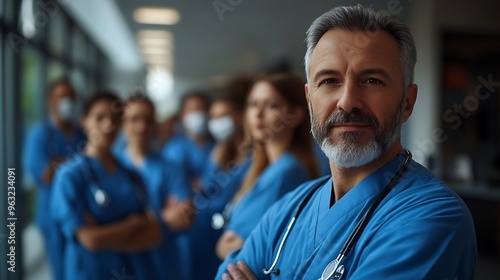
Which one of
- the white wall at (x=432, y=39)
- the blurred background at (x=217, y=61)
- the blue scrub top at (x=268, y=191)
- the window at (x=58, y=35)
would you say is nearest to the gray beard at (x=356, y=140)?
the blue scrub top at (x=268, y=191)

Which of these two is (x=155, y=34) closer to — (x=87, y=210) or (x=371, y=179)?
(x=87, y=210)

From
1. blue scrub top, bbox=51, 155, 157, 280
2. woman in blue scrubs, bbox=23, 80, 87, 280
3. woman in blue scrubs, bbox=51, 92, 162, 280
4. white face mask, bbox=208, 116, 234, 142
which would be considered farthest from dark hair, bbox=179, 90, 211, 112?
blue scrub top, bbox=51, 155, 157, 280

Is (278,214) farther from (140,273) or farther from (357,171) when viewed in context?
(140,273)

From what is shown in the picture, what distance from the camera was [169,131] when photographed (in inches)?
95.2

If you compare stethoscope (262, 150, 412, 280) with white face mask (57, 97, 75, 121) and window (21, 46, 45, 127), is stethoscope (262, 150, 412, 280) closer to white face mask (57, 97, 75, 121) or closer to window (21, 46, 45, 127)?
window (21, 46, 45, 127)

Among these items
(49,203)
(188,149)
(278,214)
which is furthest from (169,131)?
(278,214)

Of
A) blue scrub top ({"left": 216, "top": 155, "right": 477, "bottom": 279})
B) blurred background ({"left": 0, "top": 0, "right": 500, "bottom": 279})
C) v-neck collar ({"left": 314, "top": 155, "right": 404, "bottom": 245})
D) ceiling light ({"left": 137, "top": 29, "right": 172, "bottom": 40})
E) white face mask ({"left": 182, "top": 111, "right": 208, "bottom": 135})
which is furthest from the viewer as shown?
white face mask ({"left": 182, "top": 111, "right": 208, "bottom": 135})

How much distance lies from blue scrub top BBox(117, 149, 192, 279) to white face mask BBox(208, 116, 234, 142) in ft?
0.82

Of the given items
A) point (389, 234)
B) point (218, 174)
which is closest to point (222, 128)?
point (218, 174)

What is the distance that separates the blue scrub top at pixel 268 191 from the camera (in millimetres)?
1162

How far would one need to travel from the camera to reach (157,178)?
220cm

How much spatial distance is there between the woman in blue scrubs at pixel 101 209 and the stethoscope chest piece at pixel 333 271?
1.02m

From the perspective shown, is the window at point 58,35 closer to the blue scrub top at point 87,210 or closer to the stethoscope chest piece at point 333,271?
the blue scrub top at point 87,210

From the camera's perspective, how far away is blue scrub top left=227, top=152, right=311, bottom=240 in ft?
3.81
